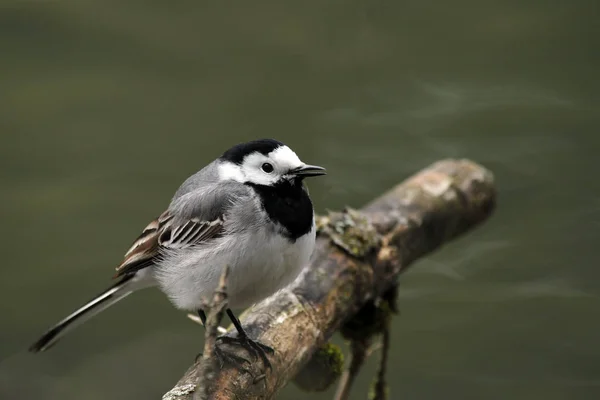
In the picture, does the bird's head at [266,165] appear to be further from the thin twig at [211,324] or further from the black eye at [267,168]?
the thin twig at [211,324]

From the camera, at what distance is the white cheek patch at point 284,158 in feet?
10.7

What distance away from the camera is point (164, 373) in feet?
21.1

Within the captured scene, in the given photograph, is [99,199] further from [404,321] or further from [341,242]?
[341,242]

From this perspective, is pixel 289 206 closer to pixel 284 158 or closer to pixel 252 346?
pixel 284 158

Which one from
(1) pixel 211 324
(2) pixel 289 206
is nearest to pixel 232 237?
(2) pixel 289 206

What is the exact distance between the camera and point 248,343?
3.08m

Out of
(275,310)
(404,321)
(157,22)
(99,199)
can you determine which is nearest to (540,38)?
(404,321)

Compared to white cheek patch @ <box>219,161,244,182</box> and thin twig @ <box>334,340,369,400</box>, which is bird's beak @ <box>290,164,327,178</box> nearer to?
white cheek patch @ <box>219,161,244,182</box>

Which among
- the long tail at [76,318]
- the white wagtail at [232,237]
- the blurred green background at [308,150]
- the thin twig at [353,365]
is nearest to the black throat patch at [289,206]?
the white wagtail at [232,237]

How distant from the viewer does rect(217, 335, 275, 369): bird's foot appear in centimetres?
304

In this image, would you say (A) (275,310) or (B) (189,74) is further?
(B) (189,74)

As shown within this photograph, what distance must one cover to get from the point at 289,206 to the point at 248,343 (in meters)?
0.58

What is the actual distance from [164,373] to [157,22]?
10.7 feet

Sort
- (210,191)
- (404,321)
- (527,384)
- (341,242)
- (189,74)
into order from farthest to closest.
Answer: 1. (189,74)
2. (404,321)
3. (527,384)
4. (341,242)
5. (210,191)
